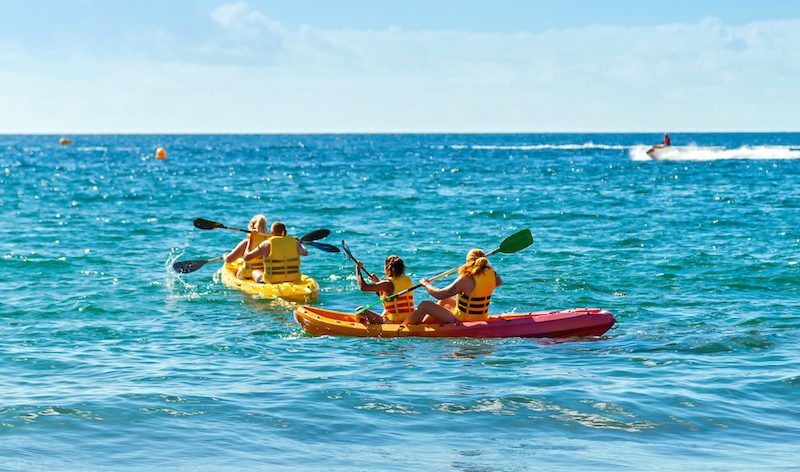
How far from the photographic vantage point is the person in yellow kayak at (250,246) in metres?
16.1

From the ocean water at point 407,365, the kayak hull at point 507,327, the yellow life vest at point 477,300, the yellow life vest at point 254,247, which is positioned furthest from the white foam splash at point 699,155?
the yellow life vest at point 477,300

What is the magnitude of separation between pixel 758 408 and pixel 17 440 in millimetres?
6775

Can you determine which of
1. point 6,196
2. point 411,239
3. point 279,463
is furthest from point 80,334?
point 6,196

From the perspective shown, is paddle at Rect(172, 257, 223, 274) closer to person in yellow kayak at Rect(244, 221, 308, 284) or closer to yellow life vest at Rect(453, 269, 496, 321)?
person in yellow kayak at Rect(244, 221, 308, 284)

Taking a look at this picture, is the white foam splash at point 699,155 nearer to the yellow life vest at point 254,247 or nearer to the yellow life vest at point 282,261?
the yellow life vest at point 254,247

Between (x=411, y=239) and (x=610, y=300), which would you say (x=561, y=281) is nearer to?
(x=610, y=300)

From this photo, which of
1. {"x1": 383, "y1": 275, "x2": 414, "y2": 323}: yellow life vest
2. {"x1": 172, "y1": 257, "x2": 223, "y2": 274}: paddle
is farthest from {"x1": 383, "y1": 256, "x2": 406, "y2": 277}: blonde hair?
{"x1": 172, "y1": 257, "x2": 223, "y2": 274}: paddle

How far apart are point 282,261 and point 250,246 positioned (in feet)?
2.84

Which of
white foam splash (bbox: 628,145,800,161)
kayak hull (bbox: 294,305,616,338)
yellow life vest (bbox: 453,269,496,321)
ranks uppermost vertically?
white foam splash (bbox: 628,145,800,161)

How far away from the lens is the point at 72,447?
8.16m

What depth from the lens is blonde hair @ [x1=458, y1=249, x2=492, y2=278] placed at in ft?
39.4

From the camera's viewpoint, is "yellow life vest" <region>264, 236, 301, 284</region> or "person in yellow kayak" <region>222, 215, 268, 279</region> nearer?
"yellow life vest" <region>264, 236, 301, 284</region>

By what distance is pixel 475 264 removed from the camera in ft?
39.5

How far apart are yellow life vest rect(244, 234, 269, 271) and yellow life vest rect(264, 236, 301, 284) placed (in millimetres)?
358
